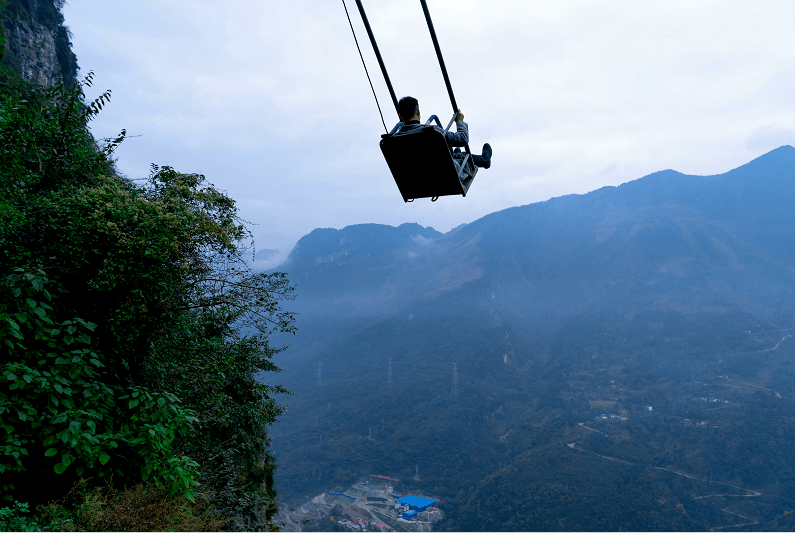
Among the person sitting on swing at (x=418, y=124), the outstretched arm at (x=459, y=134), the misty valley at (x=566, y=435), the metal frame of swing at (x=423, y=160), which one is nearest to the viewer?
the metal frame of swing at (x=423, y=160)

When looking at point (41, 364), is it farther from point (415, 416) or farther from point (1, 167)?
point (415, 416)

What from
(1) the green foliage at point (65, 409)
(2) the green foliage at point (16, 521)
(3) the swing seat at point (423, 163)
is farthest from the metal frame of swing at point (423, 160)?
(2) the green foliage at point (16, 521)

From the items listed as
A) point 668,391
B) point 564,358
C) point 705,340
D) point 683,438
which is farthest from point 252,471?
point 705,340

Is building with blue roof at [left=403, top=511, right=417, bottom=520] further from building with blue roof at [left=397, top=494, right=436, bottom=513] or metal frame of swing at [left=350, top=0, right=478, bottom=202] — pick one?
metal frame of swing at [left=350, top=0, right=478, bottom=202]

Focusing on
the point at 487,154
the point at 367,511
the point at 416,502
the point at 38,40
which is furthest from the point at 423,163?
the point at 416,502

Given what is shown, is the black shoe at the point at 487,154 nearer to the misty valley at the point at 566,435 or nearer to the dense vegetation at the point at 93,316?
the dense vegetation at the point at 93,316

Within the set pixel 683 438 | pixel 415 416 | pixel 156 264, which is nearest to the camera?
pixel 156 264

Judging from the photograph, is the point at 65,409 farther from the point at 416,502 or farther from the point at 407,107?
the point at 416,502
